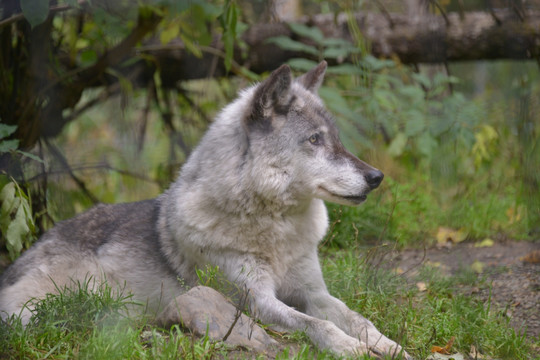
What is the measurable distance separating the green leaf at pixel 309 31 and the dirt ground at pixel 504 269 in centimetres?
232

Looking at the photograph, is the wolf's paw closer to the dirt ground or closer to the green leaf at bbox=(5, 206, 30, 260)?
the dirt ground

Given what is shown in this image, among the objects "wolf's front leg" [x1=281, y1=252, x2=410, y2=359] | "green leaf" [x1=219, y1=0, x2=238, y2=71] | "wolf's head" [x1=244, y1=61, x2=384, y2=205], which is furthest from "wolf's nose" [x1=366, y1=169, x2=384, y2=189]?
"green leaf" [x1=219, y1=0, x2=238, y2=71]

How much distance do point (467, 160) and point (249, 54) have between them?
2797 mm

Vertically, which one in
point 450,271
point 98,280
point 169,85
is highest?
point 169,85

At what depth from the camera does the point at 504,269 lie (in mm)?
4488

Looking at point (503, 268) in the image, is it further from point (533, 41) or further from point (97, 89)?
point (97, 89)

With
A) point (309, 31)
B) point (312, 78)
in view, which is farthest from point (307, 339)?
point (309, 31)

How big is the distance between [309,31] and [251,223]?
3044 millimetres

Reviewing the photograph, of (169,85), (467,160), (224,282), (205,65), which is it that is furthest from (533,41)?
(169,85)

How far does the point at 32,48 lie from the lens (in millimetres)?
5098

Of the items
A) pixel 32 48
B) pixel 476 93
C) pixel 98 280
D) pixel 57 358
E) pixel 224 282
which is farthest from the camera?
pixel 476 93

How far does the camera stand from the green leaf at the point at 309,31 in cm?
589

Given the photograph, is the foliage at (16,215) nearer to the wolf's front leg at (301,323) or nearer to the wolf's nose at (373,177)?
the wolf's front leg at (301,323)

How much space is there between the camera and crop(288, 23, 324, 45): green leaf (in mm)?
5891
